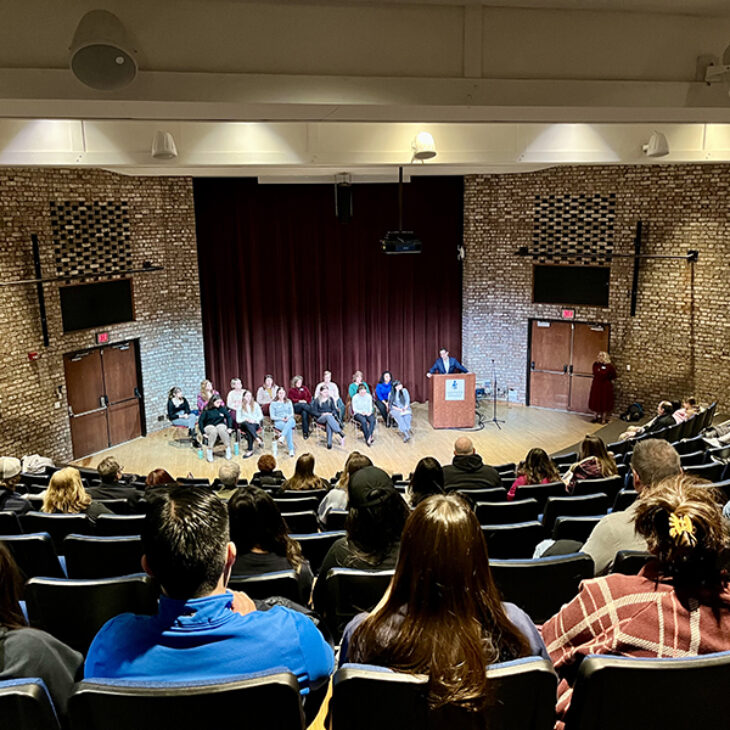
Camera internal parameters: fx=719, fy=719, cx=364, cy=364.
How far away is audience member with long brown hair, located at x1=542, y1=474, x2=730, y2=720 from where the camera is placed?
1973 millimetres

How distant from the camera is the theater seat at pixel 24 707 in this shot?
65.6 inches

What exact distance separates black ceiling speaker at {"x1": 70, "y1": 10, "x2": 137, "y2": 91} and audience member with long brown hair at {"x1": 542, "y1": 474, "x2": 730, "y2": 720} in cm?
344

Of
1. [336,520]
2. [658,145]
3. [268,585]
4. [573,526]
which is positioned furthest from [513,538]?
[658,145]

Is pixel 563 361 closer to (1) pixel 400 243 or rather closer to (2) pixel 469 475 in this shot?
(1) pixel 400 243

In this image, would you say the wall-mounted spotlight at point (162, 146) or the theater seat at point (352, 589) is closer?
the theater seat at point (352, 589)

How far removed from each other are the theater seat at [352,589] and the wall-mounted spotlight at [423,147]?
22.5 ft

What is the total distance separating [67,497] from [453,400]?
321 inches

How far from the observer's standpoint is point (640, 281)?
40.4 feet

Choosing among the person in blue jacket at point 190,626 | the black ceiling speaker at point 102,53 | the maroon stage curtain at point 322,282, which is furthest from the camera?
the maroon stage curtain at point 322,282

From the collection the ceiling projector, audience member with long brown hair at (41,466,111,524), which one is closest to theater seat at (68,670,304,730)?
audience member with long brown hair at (41,466,111,524)

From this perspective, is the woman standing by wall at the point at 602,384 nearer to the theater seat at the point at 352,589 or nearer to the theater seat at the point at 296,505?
the theater seat at the point at 296,505

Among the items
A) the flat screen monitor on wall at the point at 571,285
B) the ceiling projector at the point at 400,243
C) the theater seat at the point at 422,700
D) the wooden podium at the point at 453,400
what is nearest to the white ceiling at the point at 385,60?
the theater seat at the point at 422,700

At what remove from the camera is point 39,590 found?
2.83 m

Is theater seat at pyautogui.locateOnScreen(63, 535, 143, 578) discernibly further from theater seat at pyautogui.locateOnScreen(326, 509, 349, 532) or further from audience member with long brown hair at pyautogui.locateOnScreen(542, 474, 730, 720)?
audience member with long brown hair at pyautogui.locateOnScreen(542, 474, 730, 720)
